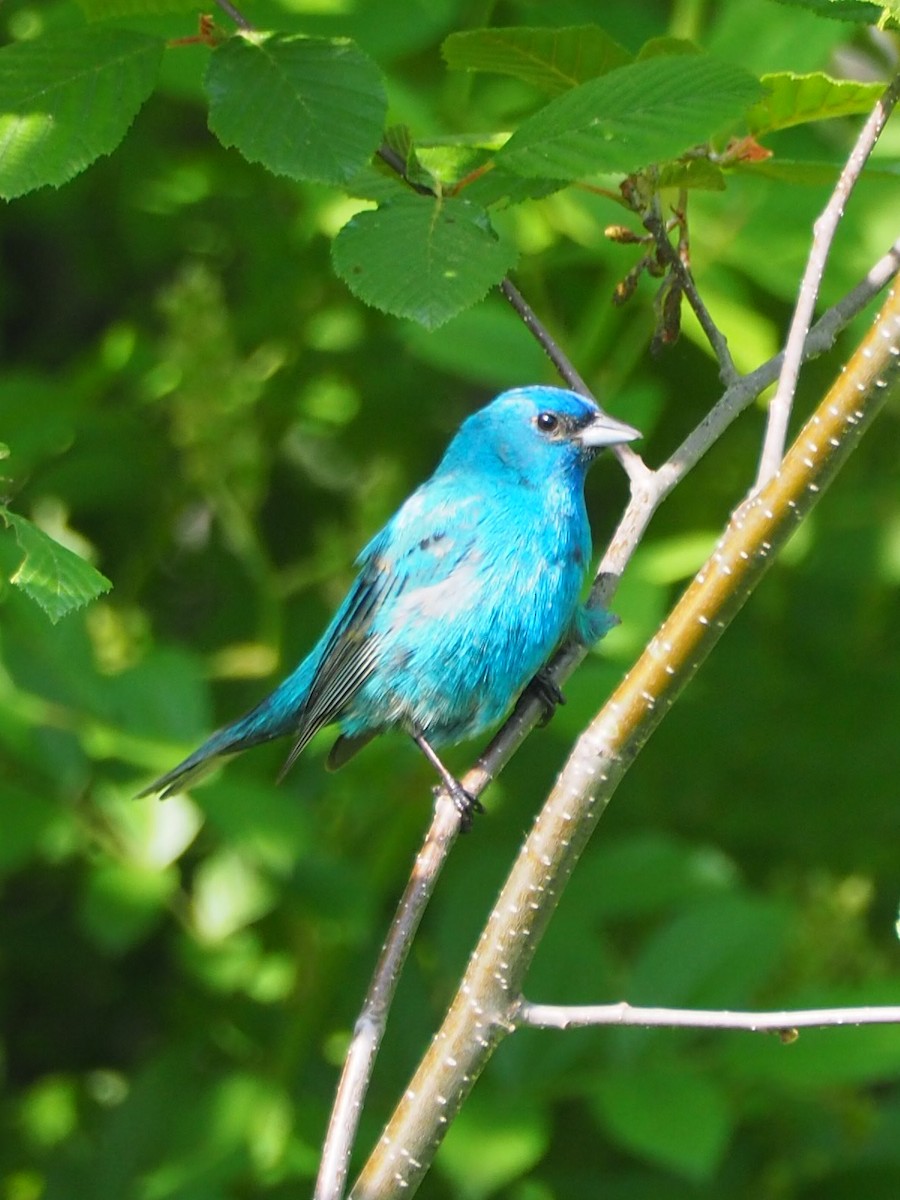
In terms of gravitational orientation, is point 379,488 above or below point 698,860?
above

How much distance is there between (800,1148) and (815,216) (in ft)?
7.27

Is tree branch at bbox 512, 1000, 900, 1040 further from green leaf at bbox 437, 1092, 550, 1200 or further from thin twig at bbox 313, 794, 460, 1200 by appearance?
green leaf at bbox 437, 1092, 550, 1200

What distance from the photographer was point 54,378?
429 cm

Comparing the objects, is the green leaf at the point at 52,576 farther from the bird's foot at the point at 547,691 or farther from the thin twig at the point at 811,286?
the bird's foot at the point at 547,691

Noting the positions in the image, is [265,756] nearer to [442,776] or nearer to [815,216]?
[442,776]

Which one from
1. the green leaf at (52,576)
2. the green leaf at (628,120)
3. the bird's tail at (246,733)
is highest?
the green leaf at (628,120)

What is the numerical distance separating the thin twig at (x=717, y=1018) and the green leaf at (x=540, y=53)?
1266mm

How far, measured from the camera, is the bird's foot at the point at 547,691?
305 centimetres

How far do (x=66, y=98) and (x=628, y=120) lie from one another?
0.71 meters

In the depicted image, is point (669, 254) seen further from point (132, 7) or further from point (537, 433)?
point (537, 433)

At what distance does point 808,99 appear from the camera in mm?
2262

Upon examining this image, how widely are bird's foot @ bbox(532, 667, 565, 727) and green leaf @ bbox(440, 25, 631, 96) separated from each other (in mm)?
1098

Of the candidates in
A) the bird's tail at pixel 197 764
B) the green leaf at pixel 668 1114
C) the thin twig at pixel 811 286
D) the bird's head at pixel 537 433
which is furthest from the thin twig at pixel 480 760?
the green leaf at pixel 668 1114

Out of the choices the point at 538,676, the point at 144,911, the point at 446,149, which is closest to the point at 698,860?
the point at 538,676
